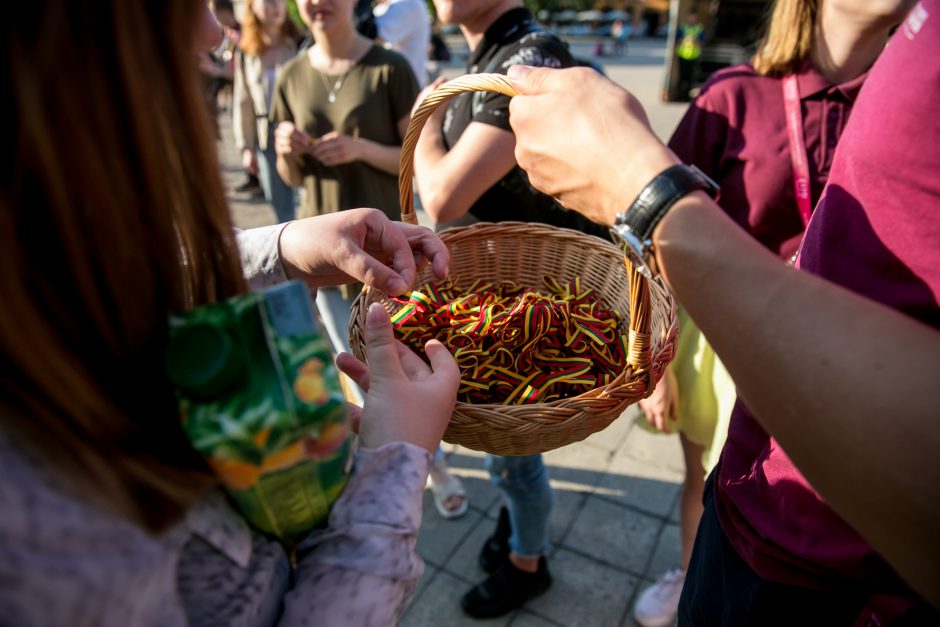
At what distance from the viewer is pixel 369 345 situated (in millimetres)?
945

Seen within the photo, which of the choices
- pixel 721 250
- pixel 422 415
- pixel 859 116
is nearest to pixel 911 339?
pixel 721 250

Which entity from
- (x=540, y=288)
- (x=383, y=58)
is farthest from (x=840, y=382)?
(x=383, y=58)

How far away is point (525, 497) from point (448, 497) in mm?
656

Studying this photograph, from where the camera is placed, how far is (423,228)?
1432mm

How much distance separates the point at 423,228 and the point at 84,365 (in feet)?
2.99

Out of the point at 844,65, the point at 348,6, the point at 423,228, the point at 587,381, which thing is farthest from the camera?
the point at 348,6

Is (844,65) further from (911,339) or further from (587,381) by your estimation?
(911,339)

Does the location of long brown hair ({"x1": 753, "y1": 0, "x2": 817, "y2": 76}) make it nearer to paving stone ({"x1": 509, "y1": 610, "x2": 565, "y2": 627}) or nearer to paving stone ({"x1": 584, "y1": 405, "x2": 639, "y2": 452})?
paving stone ({"x1": 584, "y1": 405, "x2": 639, "y2": 452})

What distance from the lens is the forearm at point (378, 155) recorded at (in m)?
2.58

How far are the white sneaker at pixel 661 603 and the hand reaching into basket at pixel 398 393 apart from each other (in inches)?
64.8

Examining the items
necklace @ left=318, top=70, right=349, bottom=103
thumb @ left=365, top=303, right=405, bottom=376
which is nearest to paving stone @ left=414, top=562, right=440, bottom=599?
thumb @ left=365, top=303, right=405, bottom=376

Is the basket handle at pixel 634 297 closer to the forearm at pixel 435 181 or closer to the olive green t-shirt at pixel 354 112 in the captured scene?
the forearm at pixel 435 181

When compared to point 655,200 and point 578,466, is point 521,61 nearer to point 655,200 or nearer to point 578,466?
point 655,200

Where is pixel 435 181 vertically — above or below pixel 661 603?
above
